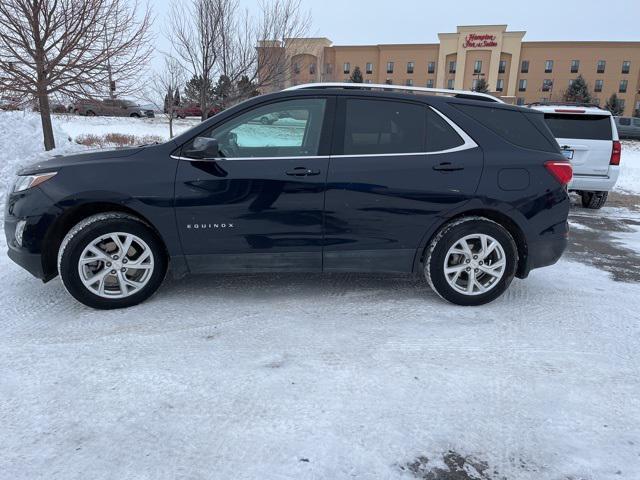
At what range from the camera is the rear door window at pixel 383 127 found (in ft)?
12.5

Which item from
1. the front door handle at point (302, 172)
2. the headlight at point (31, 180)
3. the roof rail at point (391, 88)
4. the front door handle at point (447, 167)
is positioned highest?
the roof rail at point (391, 88)

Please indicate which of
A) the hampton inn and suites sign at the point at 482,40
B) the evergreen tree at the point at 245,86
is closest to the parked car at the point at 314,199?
the evergreen tree at the point at 245,86

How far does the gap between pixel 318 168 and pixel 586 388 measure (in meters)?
2.29

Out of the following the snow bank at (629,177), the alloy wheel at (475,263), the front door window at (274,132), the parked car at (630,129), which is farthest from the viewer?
the parked car at (630,129)

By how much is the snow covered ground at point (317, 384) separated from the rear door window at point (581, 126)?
4273mm

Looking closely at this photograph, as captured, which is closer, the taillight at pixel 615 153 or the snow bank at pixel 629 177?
the taillight at pixel 615 153

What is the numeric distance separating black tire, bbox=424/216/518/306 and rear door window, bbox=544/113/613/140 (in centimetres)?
485

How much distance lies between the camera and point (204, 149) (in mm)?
3535

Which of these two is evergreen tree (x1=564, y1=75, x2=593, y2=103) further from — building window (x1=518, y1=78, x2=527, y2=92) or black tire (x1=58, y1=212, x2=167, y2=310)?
black tire (x1=58, y1=212, x2=167, y2=310)

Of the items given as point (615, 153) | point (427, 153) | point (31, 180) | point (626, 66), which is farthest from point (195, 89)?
point (626, 66)

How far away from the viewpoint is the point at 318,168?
12.2ft

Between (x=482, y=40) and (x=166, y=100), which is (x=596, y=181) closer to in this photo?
(x=166, y=100)

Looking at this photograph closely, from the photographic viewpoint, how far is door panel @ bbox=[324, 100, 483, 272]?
3742 mm

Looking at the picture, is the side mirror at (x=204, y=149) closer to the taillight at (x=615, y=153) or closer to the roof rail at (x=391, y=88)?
the roof rail at (x=391, y=88)
